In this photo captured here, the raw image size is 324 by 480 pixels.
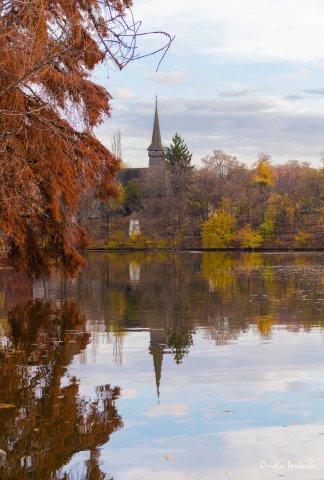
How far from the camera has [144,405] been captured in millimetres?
9891

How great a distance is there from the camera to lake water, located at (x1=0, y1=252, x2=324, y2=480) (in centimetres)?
766

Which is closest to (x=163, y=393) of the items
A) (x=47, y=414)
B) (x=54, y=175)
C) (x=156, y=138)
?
(x=47, y=414)

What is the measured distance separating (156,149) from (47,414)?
11479cm

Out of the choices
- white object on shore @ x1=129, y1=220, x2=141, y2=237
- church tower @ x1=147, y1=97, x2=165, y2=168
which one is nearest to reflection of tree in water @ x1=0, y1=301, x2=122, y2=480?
white object on shore @ x1=129, y1=220, x2=141, y2=237

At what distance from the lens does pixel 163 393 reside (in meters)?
10.6

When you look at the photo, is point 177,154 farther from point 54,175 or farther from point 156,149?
point 54,175

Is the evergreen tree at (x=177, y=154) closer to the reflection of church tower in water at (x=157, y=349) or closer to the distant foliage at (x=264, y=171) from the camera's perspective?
the distant foliage at (x=264, y=171)

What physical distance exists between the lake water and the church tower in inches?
4019

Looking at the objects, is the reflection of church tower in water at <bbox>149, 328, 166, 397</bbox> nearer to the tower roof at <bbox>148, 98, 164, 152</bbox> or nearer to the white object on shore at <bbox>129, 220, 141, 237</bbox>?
the white object on shore at <bbox>129, 220, 141, 237</bbox>

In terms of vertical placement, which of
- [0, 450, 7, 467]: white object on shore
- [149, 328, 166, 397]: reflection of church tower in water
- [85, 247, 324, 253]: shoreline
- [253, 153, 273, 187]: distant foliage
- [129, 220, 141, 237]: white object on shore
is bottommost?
[0, 450, 7, 467]: white object on shore

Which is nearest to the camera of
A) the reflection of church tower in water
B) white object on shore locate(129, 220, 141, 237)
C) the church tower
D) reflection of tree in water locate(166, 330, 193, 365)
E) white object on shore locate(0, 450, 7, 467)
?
white object on shore locate(0, 450, 7, 467)

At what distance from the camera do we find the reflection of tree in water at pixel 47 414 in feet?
25.2

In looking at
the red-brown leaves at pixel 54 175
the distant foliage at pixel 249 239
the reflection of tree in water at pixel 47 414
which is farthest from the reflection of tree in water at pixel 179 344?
the distant foliage at pixel 249 239

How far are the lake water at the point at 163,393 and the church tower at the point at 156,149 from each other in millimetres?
102086
